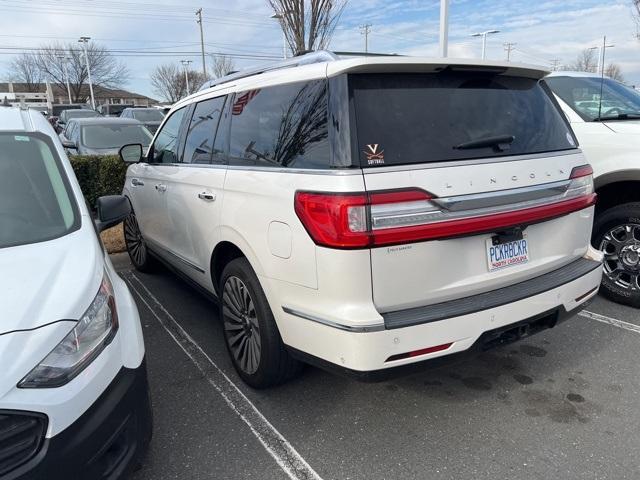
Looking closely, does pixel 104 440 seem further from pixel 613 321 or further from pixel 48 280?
pixel 613 321

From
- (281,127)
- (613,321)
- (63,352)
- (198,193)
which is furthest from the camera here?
(613,321)

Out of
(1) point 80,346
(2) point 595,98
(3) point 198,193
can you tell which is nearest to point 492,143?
(3) point 198,193

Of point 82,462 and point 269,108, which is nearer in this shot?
point 82,462

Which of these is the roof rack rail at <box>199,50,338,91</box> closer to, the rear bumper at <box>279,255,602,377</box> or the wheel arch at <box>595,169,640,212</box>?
the rear bumper at <box>279,255,602,377</box>

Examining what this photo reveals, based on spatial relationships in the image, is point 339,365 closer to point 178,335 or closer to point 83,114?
point 178,335

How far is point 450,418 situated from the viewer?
291cm

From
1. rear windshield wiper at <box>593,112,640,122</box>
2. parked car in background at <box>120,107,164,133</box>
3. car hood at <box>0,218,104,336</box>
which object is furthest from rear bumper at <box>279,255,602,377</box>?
parked car in background at <box>120,107,164,133</box>

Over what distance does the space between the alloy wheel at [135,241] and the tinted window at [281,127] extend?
8.64 ft

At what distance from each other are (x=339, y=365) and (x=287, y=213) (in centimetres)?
76

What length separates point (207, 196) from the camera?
3420 millimetres

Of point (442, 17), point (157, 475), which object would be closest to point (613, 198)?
point (157, 475)

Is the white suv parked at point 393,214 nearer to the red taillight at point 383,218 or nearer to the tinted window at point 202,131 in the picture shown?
the red taillight at point 383,218

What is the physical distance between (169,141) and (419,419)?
3095 millimetres

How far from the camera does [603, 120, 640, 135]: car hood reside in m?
4.26
